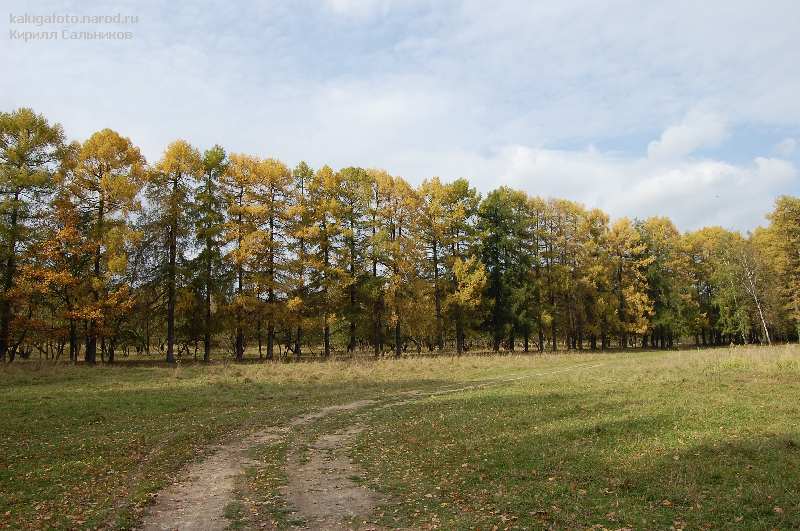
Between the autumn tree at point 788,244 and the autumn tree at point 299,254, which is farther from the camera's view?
the autumn tree at point 788,244

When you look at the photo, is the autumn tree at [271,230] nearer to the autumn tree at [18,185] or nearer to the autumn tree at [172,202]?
the autumn tree at [172,202]

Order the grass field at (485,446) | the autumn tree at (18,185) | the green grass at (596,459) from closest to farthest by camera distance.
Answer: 1. the green grass at (596,459)
2. the grass field at (485,446)
3. the autumn tree at (18,185)

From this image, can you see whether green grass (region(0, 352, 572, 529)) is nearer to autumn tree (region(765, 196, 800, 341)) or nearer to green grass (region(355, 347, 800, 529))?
green grass (region(355, 347, 800, 529))

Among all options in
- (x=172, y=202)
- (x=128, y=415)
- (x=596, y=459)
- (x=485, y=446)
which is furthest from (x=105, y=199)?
(x=596, y=459)

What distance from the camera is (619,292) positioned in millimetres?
59281

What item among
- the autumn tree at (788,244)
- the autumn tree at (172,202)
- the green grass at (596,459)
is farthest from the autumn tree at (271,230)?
the autumn tree at (788,244)

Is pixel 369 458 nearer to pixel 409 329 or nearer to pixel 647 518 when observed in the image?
pixel 647 518

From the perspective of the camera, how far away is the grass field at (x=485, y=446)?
8289 mm

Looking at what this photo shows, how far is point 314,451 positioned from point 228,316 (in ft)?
90.3

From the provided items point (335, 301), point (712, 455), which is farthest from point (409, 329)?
point (712, 455)

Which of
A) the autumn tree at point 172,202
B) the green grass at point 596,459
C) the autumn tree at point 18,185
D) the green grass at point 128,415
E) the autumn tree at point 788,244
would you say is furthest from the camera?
the autumn tree at point 788,244

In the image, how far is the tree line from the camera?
32.5 meters

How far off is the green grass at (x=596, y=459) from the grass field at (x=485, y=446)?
1.8 inches

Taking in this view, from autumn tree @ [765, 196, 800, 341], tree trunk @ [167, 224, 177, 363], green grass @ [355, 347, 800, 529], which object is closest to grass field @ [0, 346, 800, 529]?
green grass @ [355, 347, 800, 529]
